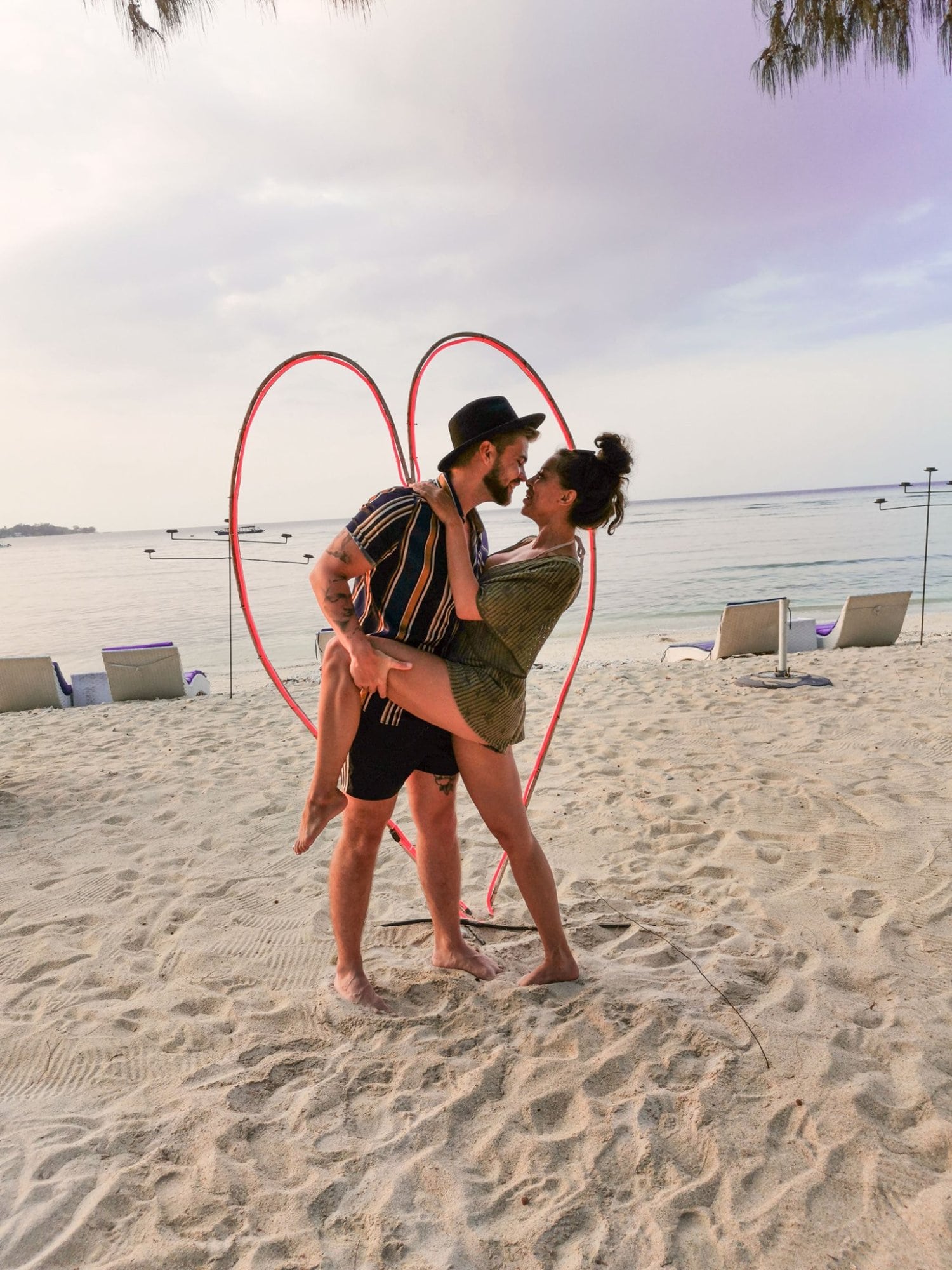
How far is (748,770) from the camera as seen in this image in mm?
4977

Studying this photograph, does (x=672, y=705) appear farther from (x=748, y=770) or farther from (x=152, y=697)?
(x=152, y=697)

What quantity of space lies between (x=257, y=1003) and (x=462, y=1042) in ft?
2.43

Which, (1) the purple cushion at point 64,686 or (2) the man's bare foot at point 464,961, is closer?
(2) the man's bare foot at point 464,961

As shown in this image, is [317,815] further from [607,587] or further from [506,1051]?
[607,587]

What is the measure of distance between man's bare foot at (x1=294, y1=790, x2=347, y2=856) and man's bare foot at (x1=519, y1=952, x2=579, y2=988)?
0.87m

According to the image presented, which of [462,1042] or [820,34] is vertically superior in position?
[820,34]

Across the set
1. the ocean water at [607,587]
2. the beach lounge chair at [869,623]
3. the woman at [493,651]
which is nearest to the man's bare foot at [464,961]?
the woman at [493,651]

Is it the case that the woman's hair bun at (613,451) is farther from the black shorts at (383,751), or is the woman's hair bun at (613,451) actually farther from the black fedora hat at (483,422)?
the black shorts at (383,751)

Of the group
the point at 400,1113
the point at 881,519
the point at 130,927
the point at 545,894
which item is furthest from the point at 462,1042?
the point at 881,519

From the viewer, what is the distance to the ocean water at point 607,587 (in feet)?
60.1

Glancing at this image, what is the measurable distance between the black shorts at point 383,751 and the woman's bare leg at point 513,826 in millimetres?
126

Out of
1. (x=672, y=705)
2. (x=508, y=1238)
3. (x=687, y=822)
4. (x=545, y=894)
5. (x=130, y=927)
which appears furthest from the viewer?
(x=672, y=705)

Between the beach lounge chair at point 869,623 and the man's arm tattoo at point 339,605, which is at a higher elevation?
the man's arm tattoo at point 339,605

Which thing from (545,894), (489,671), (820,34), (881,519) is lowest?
(881,519)
